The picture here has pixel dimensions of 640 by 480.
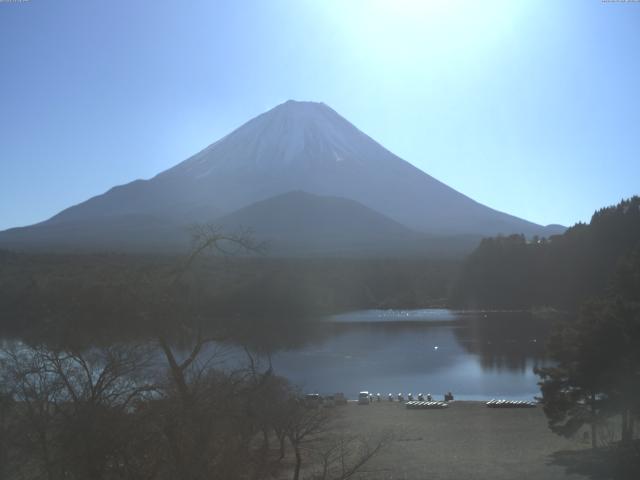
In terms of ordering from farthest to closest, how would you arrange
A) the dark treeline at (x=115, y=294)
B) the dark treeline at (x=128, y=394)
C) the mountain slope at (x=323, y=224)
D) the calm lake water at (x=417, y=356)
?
the mountain slope at (x=323, y=224)
the calm lake water at (x=417, y=356)
the dark treeline at (x=115, y=294)
the dark treeline at (x=128, y=394)

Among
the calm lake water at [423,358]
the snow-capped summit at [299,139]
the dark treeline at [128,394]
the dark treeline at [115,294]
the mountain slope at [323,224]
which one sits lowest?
the calm lake water at [423,358]

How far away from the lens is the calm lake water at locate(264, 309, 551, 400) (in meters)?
16.4

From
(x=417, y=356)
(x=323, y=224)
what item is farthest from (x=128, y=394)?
(x=323, y=224)

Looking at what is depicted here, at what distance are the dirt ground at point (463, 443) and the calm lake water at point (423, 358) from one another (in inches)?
74.0

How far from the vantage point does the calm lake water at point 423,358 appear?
16.4 m

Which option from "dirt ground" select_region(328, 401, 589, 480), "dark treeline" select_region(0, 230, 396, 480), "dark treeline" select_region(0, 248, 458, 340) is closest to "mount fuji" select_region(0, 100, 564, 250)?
"dirt ground" select_region(328, 401, 589, 480)

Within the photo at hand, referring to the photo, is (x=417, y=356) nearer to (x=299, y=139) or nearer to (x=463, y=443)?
(x=463, y=443)

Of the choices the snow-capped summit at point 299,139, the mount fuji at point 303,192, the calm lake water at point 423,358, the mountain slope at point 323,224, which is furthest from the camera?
A: the snow-capped summit at point 299,139

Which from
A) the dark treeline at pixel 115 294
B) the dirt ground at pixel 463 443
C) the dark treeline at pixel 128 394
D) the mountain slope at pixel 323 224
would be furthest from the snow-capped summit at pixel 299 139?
the dark treeline at pixel 128 394

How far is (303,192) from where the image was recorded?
67938 millimetres

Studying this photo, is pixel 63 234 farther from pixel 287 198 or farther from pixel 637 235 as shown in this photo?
pixel 637 235

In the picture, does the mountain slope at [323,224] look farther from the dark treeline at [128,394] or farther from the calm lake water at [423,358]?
the dark treeline at [128,394]

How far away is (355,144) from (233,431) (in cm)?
7724

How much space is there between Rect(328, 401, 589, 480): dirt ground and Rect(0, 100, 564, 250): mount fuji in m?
44.1
